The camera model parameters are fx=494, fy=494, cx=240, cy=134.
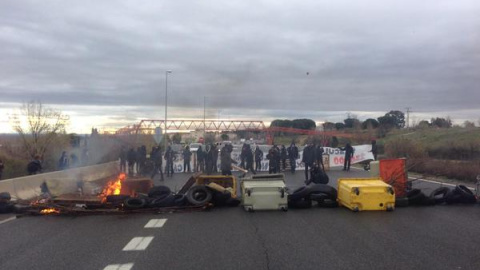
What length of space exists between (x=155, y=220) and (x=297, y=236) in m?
3.70

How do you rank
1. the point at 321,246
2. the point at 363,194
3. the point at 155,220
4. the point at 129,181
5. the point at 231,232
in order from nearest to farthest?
the point at 321,246, the point at 231,232, the point at 155,220, the point at 363,194, the point at 129,181

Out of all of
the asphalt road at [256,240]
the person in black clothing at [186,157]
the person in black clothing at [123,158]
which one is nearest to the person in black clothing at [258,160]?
the person in black clothing at [186,157]

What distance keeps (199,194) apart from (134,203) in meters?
1.68

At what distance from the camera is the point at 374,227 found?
9.83 m


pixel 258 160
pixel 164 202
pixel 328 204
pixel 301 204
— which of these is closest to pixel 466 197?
pixel 328 204

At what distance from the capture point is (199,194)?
12.9m

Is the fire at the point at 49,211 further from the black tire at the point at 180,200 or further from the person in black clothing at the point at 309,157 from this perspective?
the person in black clothing at the point at 309,157

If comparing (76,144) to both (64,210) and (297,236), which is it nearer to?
(64,210)

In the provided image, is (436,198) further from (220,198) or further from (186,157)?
(186,157)

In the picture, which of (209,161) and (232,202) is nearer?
(232,202)

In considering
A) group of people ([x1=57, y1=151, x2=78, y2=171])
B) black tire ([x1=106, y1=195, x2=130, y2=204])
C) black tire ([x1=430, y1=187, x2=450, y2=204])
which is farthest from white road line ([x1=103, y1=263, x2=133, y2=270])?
group of people ([x1=57, y1=151, x2=78, y2=171])

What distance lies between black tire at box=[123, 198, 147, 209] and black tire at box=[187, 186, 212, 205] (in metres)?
1.18

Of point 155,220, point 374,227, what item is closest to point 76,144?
point 155,220

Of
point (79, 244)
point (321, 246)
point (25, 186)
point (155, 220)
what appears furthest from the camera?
point (25, 186)
